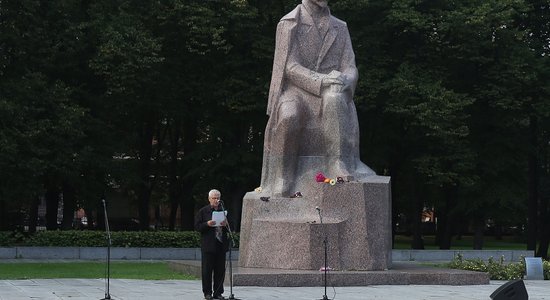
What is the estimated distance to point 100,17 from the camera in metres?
33.3

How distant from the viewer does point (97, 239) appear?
96.3 ft

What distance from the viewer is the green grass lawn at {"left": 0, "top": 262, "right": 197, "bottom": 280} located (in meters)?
20.3

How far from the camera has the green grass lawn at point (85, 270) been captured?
20.3 m

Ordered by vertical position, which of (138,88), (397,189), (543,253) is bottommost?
(543,253)

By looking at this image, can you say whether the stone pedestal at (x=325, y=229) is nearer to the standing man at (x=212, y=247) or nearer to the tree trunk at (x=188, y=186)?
the standing man at (x=212, y=247)

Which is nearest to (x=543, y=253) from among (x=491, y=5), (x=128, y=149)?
(x=491, y=5)

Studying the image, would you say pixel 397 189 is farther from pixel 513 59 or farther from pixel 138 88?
pixel 138 88

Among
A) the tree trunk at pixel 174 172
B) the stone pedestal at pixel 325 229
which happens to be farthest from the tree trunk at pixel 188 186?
the stone pedestal at pixel 325 229

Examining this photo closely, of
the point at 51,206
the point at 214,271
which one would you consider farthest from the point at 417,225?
the point at 214,271

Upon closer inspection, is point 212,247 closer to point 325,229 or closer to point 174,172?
point 325,229

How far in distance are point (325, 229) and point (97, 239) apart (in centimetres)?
1356

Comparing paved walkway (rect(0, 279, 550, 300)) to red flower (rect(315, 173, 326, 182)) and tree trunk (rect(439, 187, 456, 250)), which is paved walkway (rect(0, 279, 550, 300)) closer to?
red flower (rect(315, 173, 326, 182))

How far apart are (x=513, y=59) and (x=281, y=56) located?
1863 centimetres

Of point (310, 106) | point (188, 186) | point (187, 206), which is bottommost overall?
point (187, 206)
